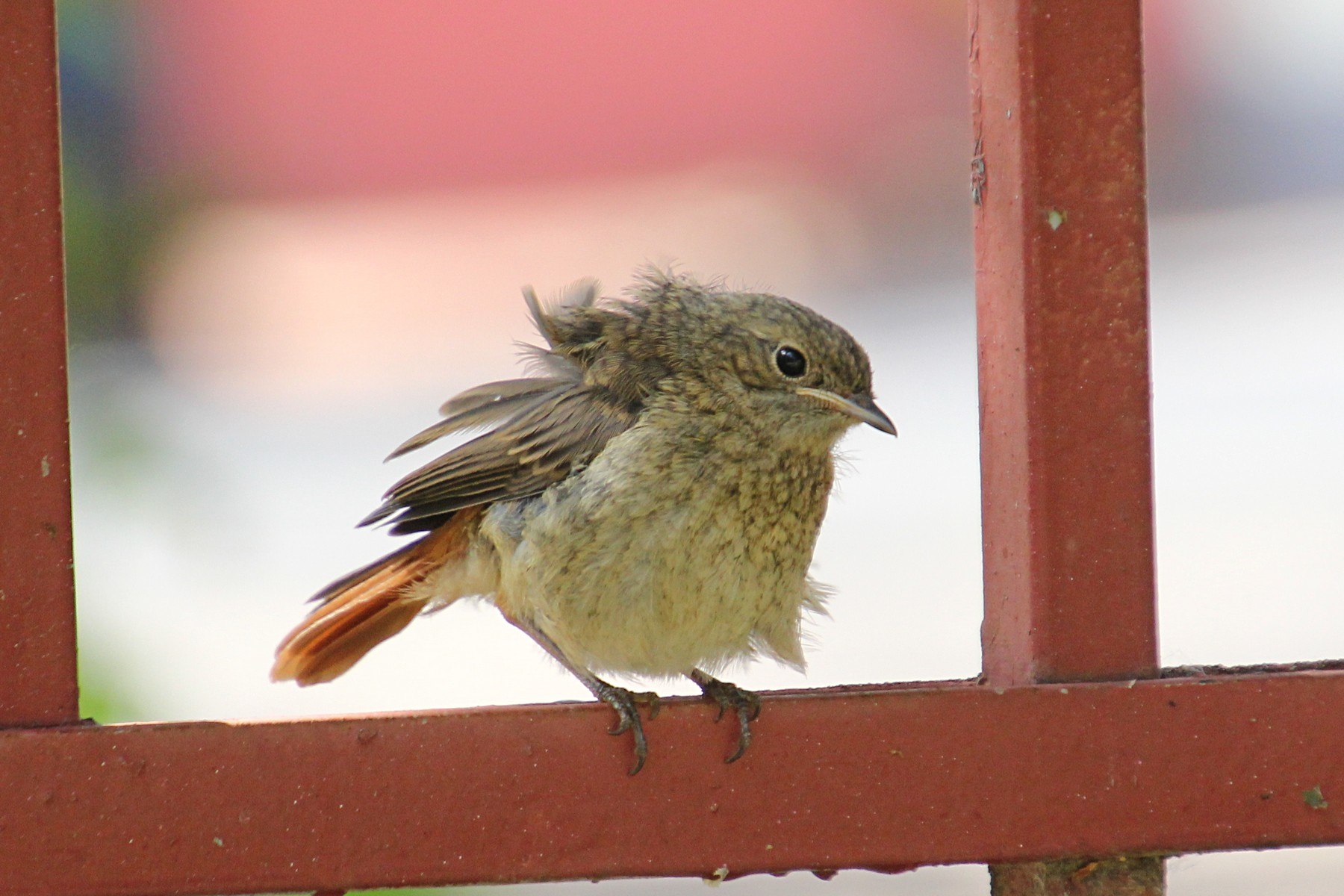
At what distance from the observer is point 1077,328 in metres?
2.15

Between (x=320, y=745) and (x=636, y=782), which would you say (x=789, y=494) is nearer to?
(x=636, y=782)

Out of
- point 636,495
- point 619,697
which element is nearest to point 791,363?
point 636,495

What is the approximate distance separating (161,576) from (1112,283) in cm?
341

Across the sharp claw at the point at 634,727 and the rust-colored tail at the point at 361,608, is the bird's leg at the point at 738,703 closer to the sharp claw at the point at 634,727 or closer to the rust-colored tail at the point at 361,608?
the sharp claw at the point at 634,727

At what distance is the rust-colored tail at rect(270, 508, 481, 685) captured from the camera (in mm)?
3203

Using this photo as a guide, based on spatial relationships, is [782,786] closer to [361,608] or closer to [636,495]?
[636,495]

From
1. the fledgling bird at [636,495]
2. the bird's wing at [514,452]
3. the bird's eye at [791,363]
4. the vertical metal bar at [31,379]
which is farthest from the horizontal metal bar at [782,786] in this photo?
the bird's eye at [791,363]

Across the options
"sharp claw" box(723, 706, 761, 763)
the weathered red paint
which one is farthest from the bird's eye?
"sharp claw" box(723, 706, 761, 763)

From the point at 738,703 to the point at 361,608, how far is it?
1.16 metres

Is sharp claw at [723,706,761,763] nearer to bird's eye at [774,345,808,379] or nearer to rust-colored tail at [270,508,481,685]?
bird's eye at [774,345,808,379]

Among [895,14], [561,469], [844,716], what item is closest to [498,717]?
[844,716]

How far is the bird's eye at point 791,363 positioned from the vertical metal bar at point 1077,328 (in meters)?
0.90

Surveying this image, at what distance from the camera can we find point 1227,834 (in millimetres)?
2107

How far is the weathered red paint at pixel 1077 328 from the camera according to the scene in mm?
2121
